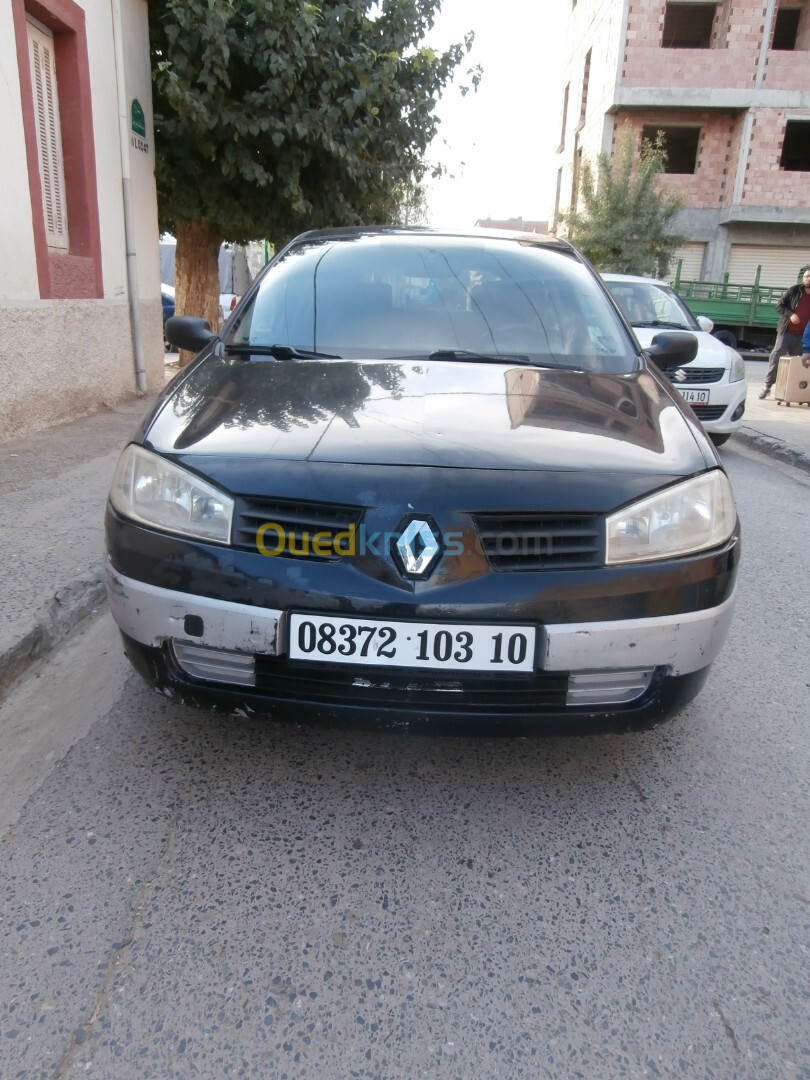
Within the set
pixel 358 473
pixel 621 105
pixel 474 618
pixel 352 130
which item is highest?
pixel 621 105

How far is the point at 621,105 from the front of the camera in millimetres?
25625

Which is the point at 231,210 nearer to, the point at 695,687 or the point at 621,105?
the point at 695,687

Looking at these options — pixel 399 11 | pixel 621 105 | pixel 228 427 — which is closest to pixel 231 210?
pixel 399 11

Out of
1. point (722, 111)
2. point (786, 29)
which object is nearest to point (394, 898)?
point (722, 111)

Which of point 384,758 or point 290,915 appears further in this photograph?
point 384,758

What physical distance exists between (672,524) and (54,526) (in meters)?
3.13

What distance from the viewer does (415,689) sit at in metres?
1.86

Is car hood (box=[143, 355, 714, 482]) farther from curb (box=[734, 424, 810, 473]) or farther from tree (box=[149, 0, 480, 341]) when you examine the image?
tree (box=[149, 0, 480, 341])

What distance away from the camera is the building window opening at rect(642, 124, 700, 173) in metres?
26.8

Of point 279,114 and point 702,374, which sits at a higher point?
point 279,114

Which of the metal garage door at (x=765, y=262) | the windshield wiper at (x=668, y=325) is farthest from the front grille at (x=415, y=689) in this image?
the metal garage door at (x=765, y=262)

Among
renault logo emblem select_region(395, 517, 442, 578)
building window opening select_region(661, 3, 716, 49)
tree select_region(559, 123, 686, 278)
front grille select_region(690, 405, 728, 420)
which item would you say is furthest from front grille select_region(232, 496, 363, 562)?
building window opening select_region(661, 3, 716, 49)

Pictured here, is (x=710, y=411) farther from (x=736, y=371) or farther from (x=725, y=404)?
(x=736, y=371)

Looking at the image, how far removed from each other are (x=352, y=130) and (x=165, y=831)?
844 cm
